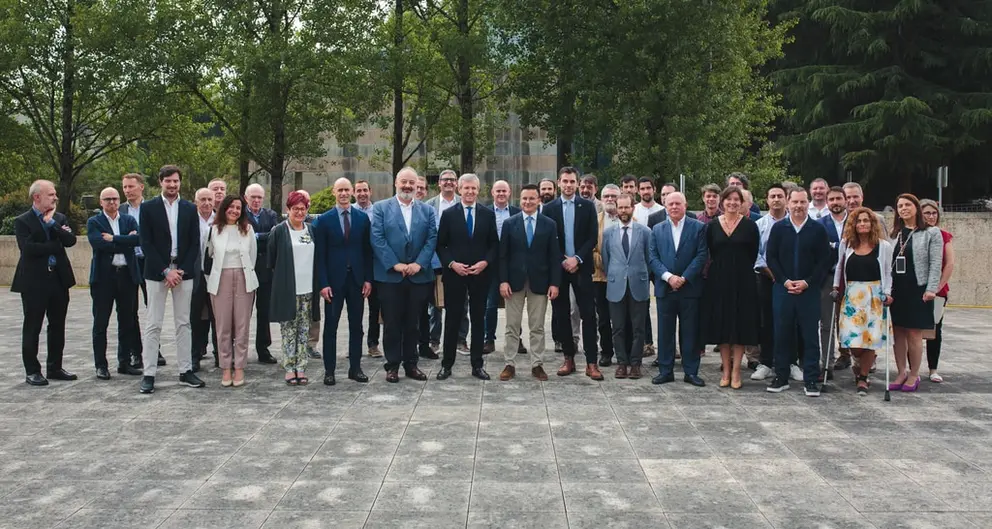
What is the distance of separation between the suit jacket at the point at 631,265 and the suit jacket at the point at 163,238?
4.20 meters

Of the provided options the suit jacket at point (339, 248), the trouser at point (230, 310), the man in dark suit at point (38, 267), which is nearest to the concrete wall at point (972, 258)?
the man in dark suit at point (38, 267)

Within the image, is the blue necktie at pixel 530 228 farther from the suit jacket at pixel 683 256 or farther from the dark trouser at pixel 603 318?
the suit jacket at pixel 683 256

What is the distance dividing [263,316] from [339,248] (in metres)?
1.72

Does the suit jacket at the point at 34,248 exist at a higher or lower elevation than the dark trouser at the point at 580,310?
higher

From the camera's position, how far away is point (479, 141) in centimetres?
2589

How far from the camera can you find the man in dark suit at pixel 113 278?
30.4 ft

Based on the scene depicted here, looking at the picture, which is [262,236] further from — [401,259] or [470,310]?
[470,310]

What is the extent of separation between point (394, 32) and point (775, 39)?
13.8m

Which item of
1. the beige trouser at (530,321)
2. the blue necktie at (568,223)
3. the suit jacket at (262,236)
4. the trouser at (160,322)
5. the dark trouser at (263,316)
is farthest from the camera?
the dark trouser at (263,316)

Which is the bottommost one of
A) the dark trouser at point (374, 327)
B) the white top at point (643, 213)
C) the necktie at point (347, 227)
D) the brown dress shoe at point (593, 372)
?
the brown dress shoe at point (593, 372)

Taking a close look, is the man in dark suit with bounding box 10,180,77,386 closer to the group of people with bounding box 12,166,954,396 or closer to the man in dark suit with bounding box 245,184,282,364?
the group of people with bounding box 12,166,954,396

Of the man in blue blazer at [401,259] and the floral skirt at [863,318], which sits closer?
the floral skirt at [863,318]

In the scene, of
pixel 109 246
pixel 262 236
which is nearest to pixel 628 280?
pixel 262 236

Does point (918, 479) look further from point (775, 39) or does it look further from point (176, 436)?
point (775, 39)
